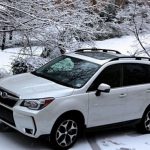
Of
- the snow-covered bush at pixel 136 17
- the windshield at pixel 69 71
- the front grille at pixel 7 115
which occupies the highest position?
the snow-covered bush at pixel 136 17

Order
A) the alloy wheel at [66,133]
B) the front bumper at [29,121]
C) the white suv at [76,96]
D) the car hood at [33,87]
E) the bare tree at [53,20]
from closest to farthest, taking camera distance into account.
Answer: the front bumper at [29,121] < the white suv at [76,96] < the car hood at [33,87] < the alloy wheel at [66,133] < the bare tree at [53,20]

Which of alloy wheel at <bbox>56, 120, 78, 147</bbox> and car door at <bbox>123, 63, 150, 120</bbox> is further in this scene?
car door at <bbox>123, 63, 150, 120</bbox>

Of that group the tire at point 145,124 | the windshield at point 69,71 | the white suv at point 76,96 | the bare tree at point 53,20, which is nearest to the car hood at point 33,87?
the white suv at point 76,96

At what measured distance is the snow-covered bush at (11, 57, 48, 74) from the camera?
11414 mm

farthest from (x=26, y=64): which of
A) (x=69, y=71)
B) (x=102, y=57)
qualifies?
(x=69, y=71)

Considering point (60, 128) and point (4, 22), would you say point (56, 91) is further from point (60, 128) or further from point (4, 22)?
point (4, 22)

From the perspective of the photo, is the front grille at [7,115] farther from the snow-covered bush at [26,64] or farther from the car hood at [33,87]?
the snow-covered bush at [26,64]

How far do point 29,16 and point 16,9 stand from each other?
2.11ft

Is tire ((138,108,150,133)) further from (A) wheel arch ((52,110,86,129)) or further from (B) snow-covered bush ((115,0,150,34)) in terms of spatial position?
(B) snow-covered bush ((115,0,150,34))

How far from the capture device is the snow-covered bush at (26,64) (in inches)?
449

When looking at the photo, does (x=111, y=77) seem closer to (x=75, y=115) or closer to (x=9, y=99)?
(x=75, y=115)

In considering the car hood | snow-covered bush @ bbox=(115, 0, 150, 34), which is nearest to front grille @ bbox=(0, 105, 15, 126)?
the car hood

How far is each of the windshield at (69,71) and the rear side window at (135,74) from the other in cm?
67

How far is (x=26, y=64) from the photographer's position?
11.5 m
